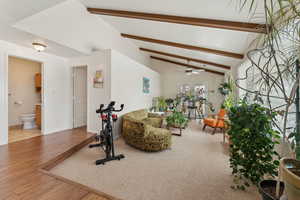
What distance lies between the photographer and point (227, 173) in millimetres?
2158

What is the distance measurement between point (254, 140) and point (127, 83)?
3.51 meters

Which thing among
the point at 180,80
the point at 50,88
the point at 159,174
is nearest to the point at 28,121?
the point at 50,88

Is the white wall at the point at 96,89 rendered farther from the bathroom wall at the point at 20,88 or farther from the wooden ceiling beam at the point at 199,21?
the bathroom wall at the point at 20,88

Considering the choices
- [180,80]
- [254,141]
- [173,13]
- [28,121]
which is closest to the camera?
[254,141]

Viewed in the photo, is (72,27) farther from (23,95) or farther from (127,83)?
(23,95)

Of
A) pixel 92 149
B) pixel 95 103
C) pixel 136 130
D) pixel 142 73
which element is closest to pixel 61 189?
pixel 92 149

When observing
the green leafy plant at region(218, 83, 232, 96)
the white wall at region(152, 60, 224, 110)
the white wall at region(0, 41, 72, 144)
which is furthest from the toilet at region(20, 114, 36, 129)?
the green leafy plant at region(218, 83, 232, 96)

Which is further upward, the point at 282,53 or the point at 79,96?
the point at 282,53

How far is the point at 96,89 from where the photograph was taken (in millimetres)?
3668

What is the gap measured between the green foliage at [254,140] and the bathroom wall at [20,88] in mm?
6264

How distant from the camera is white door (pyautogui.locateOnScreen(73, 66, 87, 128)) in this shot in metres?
4.23

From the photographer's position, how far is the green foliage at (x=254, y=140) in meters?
1.58

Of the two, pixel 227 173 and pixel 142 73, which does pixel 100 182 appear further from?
pixel 142 73

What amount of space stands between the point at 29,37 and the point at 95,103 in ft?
6.25
